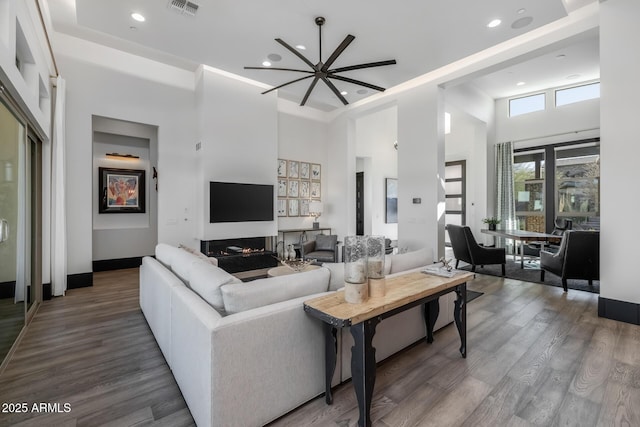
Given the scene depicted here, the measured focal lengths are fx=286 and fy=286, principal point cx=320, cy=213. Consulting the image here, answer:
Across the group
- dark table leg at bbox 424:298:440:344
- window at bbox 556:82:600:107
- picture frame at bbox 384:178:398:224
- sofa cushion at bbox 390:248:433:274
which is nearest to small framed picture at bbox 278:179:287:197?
picture frame at bbox 384:178:398:224

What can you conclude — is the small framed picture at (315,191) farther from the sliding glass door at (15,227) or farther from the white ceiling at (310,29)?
the sliding glass door at (15,227)

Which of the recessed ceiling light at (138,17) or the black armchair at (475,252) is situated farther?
the black armchair at (475,252)

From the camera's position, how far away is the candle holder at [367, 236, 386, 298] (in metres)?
1.80

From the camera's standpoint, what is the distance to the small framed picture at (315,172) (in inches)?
289

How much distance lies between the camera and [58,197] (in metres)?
3.98

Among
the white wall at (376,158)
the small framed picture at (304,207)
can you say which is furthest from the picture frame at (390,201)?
the small framed picture at (304,207)

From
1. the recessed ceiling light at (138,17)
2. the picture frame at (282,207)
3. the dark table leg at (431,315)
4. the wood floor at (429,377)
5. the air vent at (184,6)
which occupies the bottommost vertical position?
the wood floor at (429,377)

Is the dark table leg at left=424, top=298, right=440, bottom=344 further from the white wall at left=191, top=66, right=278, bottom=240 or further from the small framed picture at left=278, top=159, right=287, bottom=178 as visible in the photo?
the small framed picture at left=278, top=159, right=287, bottom=178

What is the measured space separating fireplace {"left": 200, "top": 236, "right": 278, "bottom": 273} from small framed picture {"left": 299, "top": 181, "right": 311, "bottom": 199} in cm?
176

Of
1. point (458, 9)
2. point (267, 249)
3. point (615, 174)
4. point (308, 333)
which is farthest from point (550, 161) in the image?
point (308, 333)

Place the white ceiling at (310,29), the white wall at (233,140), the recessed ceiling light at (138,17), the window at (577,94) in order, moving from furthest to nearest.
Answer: the window at (577,94) < the white wall at (233,140) < the recessed ceiling light at (138,17) < the white ceiling at (310,29)

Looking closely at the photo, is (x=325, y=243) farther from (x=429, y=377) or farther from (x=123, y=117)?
(x=123, y=117)

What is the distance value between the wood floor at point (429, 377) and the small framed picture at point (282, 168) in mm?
4231

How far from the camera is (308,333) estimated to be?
1.78m
